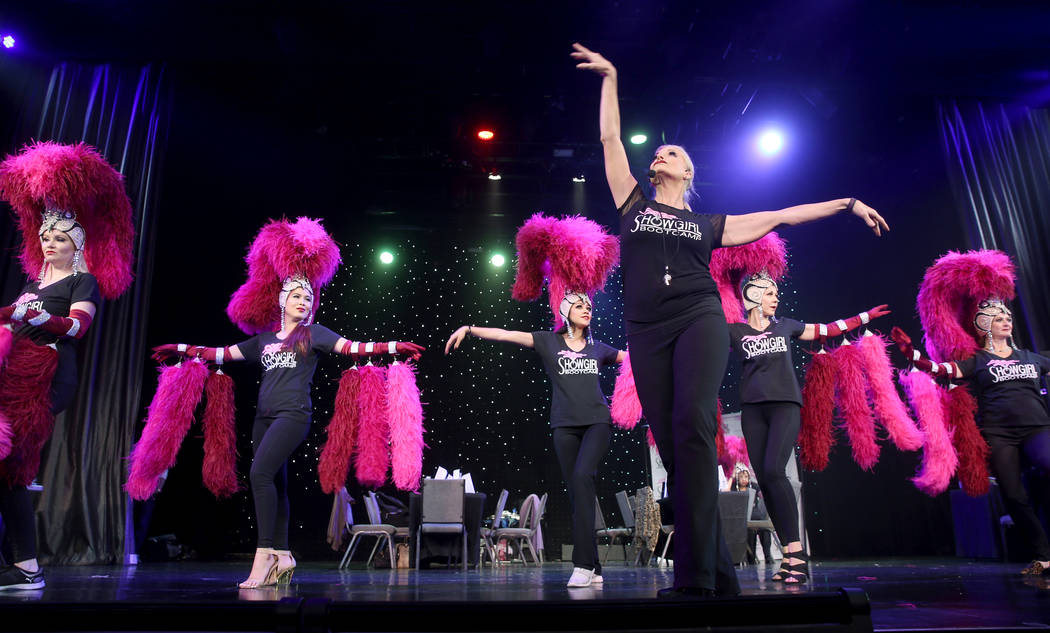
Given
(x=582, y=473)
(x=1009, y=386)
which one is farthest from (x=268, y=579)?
(x=1009, y=386)

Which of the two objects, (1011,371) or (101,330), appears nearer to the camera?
(1011,371)

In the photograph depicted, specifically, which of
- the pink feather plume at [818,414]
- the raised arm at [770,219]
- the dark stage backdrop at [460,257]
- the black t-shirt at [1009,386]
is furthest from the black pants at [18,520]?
the dark stage backdrop at [460,257]

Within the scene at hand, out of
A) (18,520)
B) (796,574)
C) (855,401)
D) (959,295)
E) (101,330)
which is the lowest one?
(796,574)

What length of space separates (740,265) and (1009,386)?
1.99m

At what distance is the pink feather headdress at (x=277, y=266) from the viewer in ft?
15.1

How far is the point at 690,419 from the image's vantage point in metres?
2.26

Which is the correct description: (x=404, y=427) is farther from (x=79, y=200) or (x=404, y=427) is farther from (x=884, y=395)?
(x=884, y=395)

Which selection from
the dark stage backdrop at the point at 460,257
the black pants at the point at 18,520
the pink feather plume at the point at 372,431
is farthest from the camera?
the dark stage backdrop at the point at 460,257

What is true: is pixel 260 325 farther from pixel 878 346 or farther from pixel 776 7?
pixel 776 7

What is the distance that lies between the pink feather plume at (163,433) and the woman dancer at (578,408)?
1.76 m

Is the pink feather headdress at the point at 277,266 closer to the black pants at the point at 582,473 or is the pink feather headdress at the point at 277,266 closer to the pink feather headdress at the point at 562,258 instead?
the pink feather headdress at the point at 562,258

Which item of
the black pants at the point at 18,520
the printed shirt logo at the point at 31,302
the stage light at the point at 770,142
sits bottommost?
the black pants at the point at 18,520

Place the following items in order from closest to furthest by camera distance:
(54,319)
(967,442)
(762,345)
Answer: (54,319), (762,345), (967,442)

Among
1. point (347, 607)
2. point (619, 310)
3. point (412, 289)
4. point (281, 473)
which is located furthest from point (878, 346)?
point (412, 289)
